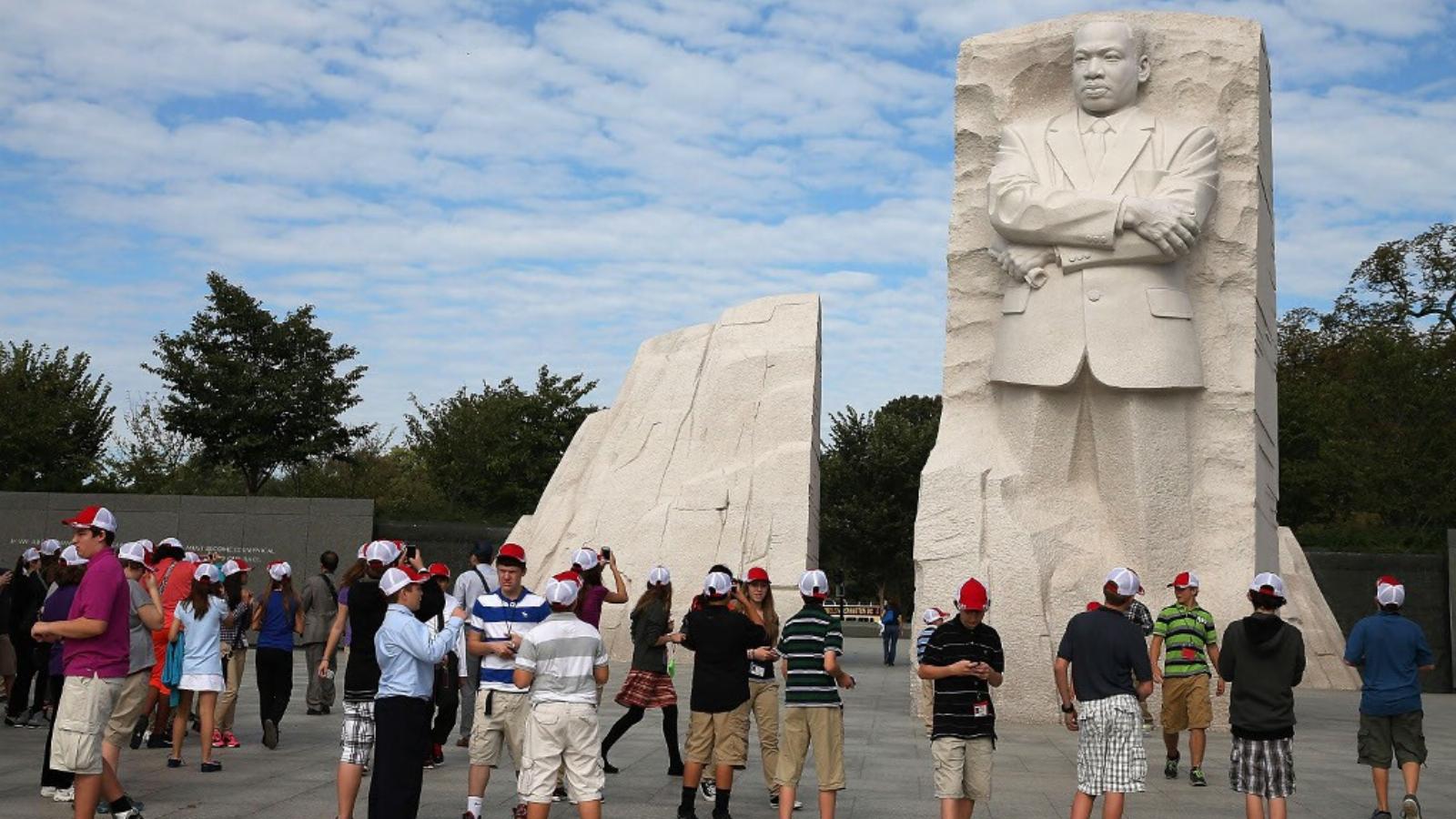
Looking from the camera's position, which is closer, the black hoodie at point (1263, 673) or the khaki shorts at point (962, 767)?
the khaki shorts at point (962, 767)

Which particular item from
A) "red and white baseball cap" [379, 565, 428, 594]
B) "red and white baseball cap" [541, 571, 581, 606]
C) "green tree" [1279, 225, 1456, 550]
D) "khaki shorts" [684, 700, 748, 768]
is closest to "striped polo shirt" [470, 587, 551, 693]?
"red and white baseball cap" [541, 571, 581, 606]

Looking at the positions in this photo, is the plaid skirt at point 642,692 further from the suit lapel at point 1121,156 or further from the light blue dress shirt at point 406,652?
the suit lapel at point 1121,156

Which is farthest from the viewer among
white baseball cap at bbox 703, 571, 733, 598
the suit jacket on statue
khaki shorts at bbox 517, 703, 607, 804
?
the suit jacket on statue

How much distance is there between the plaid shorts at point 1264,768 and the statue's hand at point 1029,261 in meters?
6.63

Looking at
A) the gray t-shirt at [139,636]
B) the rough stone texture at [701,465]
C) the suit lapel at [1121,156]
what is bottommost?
the gray t-shirt at [139,636]

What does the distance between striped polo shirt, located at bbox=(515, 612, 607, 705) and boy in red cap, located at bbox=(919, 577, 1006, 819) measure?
5.35 feet

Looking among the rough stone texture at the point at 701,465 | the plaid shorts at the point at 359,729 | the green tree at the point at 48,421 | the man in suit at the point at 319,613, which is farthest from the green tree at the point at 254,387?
the plaid shorts at the point at 359,729

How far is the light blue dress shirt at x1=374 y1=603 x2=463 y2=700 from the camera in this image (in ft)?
22.7

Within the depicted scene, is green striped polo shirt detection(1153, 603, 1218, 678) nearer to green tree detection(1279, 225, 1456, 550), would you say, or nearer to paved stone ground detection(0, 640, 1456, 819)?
paved stone ground detection(0, 640, 1456, 819)

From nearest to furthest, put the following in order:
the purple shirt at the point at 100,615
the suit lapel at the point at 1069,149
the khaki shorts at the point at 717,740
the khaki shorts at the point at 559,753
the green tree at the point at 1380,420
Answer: the khaki shorts at the point at 559,753
the purple shirt at the point at 100,615
the khaki shorts at the point at 717,740
the suit lapel at the point at 1069,149
the green tree at the point at 1380,420

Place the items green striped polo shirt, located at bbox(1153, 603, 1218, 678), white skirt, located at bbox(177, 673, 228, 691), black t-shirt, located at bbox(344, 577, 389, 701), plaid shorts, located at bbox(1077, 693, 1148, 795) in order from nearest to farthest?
plaid shorts, located at bbox(1077, 693, 1148, 795), black t-shirt, located at bbox(344, 577, 389, 701), white skirt, located at bbox(177, 673, 228, 691), green striped polo shirt, located at bbox(1153, 603, 1218, 678)

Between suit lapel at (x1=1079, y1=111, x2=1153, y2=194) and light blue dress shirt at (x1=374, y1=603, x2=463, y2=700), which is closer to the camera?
light blue dress shirt at (x1=374, y1=603, x2=463, y2=700)

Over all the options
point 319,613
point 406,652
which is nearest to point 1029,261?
point 319,613

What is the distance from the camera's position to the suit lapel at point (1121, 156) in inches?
532
